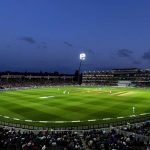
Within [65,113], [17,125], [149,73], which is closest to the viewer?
[17,125]

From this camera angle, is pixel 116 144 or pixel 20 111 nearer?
pixel 116 144

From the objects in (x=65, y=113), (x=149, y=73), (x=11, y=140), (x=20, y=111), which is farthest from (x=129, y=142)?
(x=149, y=73)

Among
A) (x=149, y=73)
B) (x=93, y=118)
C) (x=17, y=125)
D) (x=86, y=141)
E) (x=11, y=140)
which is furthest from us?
(x=149, y=73)

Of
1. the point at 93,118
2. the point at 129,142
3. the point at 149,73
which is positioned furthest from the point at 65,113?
the point at 149,73

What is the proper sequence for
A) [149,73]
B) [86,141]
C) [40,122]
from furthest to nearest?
1. [149,73]
2. [40,122]
3. [86,141]

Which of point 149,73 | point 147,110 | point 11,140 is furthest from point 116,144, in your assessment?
point 149,73

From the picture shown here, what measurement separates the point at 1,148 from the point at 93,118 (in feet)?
82.5

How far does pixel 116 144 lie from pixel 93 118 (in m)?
22.1

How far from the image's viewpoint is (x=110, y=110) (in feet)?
176

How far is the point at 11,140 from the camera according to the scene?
24.6 meters

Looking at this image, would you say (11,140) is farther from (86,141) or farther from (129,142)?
(129,142)

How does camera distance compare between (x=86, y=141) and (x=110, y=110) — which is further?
(x=110, y=110)

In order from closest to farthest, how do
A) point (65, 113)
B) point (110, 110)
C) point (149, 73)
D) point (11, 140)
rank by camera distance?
1. point (11, 140)
2. point (65, 113)
3. point (110, 110)
4. point (149, 73)

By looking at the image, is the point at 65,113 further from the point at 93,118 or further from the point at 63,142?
the point at 63,142
